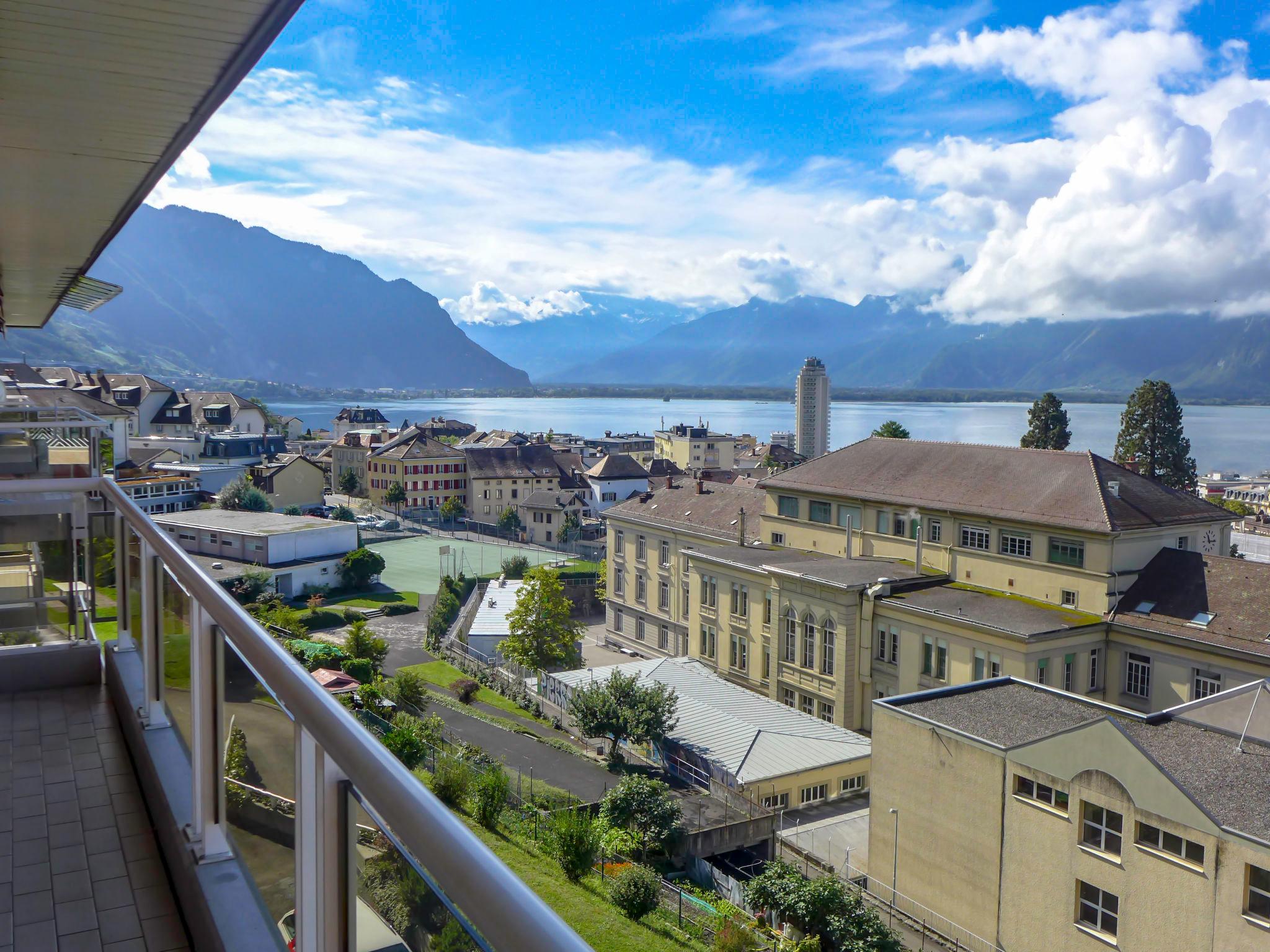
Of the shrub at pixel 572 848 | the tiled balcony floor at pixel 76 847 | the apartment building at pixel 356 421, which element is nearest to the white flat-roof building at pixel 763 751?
the shrub at pixel 572 848

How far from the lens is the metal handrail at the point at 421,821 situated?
29.6 inches

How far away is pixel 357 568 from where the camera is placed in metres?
32.8

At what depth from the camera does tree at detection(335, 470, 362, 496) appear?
57.6 metres

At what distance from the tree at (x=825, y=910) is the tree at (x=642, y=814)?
5.74 feet

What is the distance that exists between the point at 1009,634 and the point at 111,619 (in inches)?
644

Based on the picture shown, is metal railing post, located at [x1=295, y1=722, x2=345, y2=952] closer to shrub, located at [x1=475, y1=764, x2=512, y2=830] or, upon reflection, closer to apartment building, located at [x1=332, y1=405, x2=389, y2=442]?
shrub, located at [x1=475, y1=764, x2=512, y2=830]

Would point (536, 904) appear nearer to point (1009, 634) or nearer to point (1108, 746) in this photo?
point (1108, 746)

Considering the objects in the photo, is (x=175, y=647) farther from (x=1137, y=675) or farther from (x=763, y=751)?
(x=1137, y=675)

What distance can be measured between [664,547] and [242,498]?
13.8m

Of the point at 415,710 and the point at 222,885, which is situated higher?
the point at 222,885

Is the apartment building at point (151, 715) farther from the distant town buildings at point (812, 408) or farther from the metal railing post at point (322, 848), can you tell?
the distant town buildings at point (812, 408)

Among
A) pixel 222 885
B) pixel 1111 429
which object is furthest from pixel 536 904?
pixel 1111 429

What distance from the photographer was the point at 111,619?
4.27m

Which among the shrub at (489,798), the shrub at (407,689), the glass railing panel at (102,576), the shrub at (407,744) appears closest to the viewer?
the glass railing panel at (102,576)
